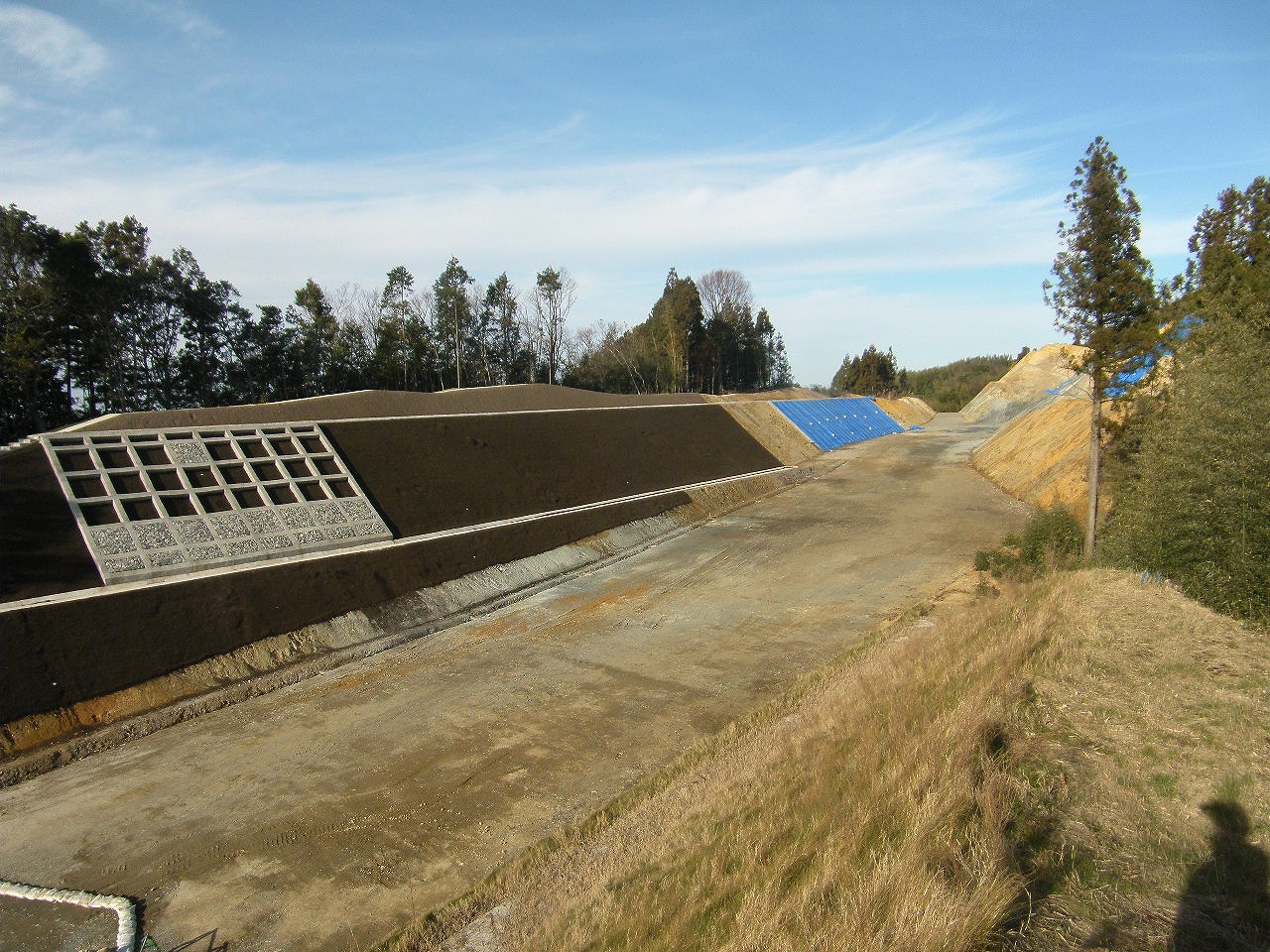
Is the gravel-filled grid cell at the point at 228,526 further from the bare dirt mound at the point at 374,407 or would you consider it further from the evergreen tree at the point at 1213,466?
the evergreen tree at the point at 1213,466

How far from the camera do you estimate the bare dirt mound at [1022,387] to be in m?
58.1

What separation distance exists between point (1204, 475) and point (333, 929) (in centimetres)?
1363

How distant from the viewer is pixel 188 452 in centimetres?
1664

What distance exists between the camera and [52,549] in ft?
42.0

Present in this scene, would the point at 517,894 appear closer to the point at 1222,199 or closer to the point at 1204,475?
the point at 1204,475

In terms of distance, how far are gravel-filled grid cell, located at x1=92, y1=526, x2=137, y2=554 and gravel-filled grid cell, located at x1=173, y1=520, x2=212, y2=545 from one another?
85cm

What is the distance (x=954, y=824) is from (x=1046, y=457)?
83.6 ft

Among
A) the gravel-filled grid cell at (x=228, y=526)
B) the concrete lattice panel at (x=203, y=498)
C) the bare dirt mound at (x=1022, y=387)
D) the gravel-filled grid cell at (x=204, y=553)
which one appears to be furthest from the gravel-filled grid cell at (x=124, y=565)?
the bare dirt mound at (x=1022, y=387)

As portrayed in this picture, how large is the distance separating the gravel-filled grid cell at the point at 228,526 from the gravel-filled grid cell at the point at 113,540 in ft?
4.96

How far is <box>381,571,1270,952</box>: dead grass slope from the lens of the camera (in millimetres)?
5047

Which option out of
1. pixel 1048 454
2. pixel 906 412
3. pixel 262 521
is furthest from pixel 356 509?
pixel 906 412

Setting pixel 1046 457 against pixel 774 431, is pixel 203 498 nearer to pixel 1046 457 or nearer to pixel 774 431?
pixel 1046 457

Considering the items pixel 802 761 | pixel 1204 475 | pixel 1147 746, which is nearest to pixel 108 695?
pixel 802 761

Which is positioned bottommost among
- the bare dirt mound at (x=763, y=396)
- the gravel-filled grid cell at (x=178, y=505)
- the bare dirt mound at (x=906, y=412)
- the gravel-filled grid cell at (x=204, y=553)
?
the gravel-filled grid cell at (x=204, y=553)
